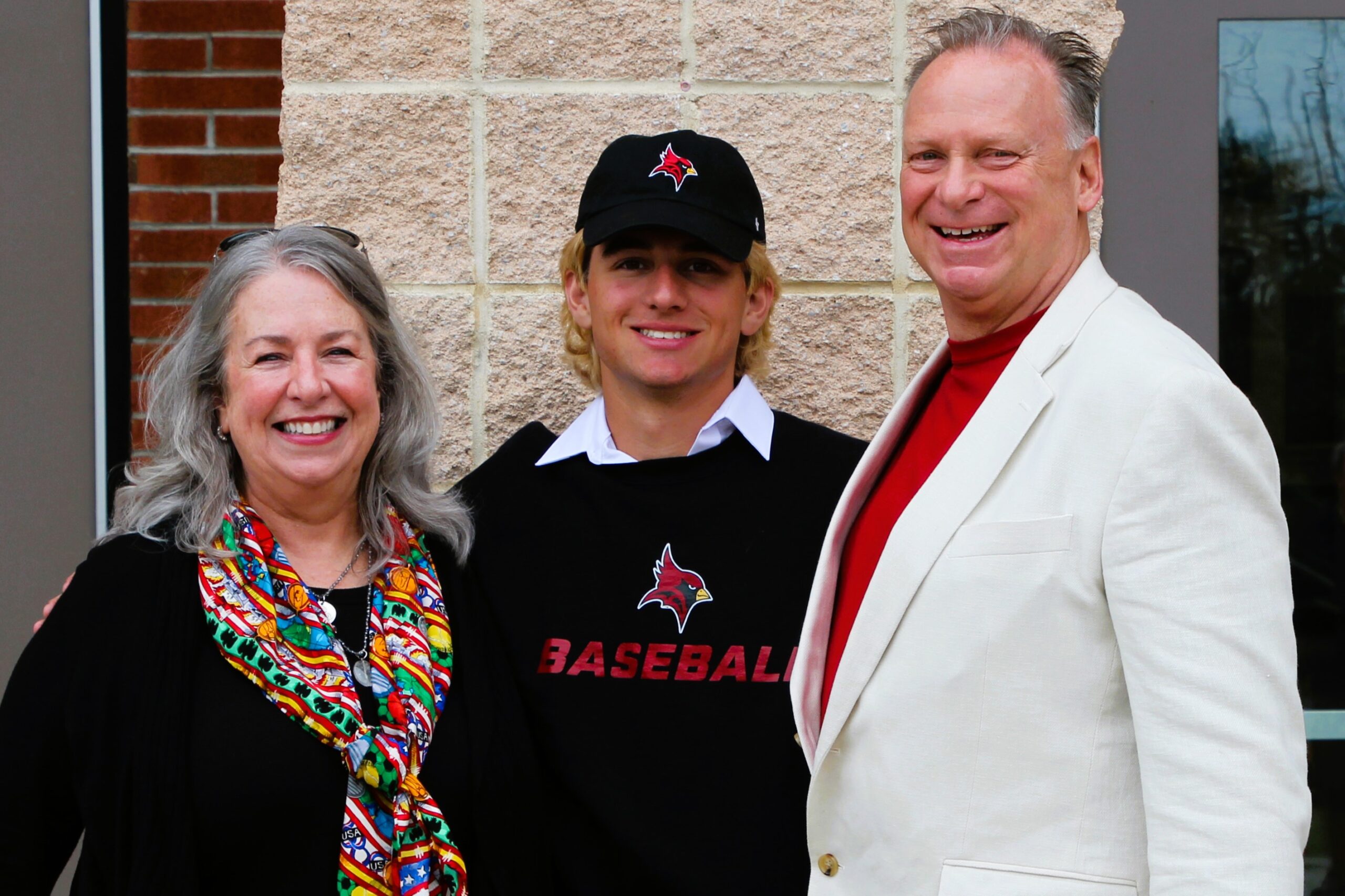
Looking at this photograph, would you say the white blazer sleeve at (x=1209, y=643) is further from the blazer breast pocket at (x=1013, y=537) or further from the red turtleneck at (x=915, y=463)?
the red turtleneck at (x=915, y=463)

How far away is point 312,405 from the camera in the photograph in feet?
6.83

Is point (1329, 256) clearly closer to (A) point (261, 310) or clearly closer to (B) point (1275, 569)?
(B) point (1275, 569)

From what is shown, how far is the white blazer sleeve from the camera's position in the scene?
1381 millimetres

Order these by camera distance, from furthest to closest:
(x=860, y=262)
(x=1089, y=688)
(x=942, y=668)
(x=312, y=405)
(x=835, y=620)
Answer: (x=860, y=262) < (x=312, y=405) < (x=835, y=620) < (x=942, y=668) < (x=1089, y=688)

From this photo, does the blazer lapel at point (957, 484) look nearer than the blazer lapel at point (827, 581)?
Yes

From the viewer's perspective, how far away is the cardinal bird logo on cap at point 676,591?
215 cm

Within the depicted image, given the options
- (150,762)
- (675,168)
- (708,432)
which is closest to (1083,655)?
(708,432)

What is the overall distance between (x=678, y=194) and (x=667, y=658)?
33.7 inches

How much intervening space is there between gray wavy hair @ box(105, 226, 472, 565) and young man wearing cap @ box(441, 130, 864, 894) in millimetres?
192

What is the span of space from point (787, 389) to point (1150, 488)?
5.38 feet

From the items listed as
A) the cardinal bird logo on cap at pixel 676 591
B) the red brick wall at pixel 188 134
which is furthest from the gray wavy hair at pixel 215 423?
the red brick wall at pixel 188 134

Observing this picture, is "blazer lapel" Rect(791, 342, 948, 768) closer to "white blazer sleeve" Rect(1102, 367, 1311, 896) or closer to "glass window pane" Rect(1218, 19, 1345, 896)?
"white blazer sleeve" Rect(1102, 367, 1311, 896)

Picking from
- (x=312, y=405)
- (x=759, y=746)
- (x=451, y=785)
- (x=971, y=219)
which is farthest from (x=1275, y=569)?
(x=312, y=405)

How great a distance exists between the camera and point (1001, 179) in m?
1.77
